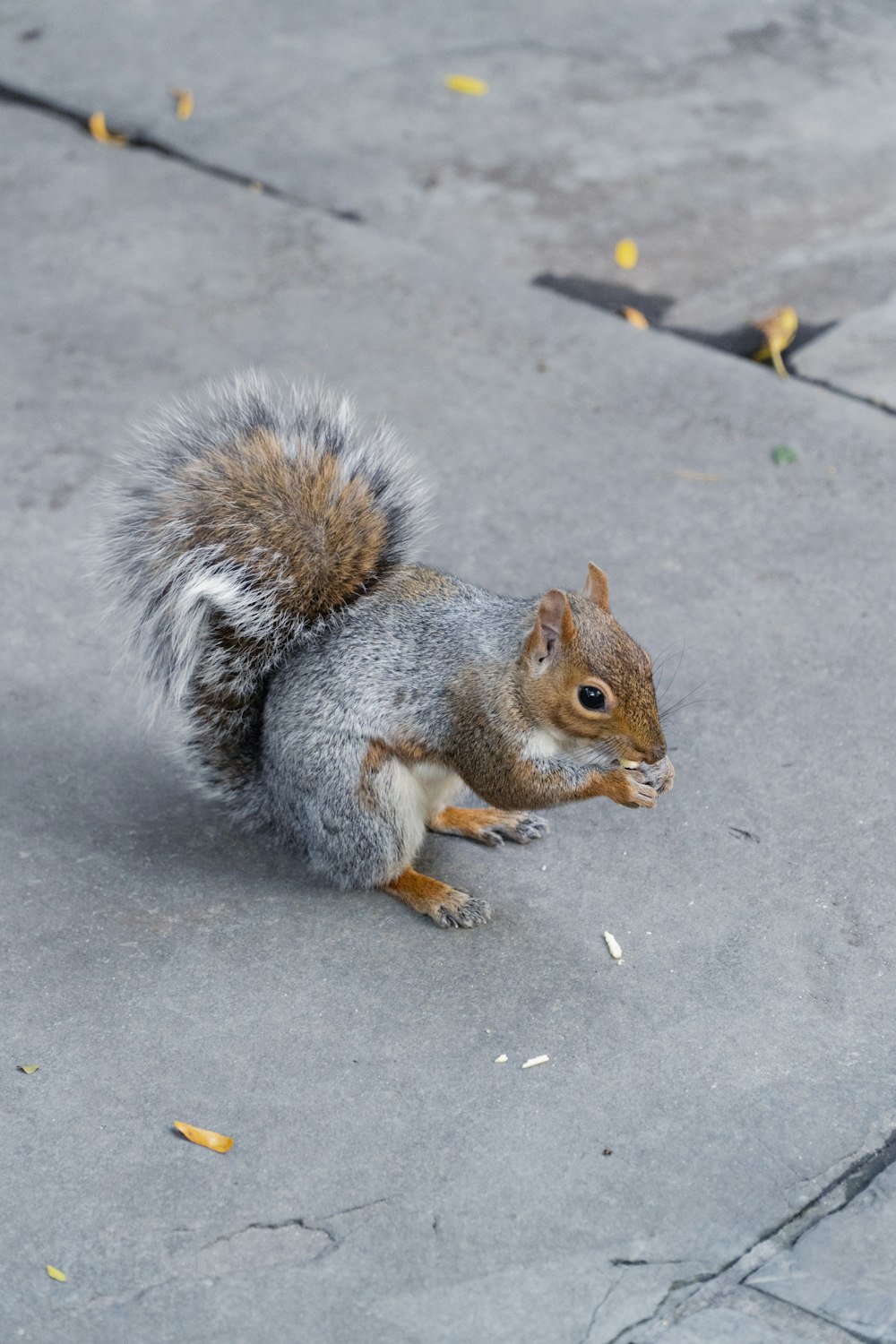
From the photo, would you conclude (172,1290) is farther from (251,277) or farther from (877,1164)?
(251,277)

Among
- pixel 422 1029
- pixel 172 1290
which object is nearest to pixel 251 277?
pixel 422 1029

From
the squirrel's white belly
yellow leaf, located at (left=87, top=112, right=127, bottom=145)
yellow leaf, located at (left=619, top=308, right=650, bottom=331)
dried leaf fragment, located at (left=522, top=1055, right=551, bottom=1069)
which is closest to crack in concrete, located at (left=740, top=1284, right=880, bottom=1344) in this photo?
dried leaf fragment, located at (left=522, top=1055, right=551, bottom=1069)

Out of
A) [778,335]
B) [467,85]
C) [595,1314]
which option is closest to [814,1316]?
[595,1314]

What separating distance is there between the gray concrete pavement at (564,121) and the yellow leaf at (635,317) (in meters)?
0.08

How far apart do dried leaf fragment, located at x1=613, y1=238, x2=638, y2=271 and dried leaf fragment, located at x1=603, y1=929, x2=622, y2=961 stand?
2512 mm

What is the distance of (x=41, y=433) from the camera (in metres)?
3.69

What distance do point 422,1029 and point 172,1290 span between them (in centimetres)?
55

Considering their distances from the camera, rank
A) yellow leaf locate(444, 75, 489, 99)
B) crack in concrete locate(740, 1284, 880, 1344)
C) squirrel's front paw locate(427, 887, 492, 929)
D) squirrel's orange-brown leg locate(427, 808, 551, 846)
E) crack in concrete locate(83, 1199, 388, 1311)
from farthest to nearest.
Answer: yellow leaf locate(444, 75, 489, 99) < squirrel's orange-brown leg locate(427, 808, 551, 846) < squirrel's front paw locate(427, 887, 492, 929) < crack in concrete locate(83, 1199, 388, 1311) < crack in concrete locate(740, 1284, 880, 1344)

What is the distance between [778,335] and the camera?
3904mm

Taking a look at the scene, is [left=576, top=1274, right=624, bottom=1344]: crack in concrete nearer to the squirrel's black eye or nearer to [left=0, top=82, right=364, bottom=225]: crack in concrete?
the squirrel's black eye

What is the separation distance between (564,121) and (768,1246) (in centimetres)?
412

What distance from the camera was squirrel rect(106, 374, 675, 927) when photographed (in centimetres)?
228

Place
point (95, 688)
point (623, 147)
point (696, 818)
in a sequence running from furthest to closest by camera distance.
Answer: point (623, 147) < point (95, 688) < point (696, 818)

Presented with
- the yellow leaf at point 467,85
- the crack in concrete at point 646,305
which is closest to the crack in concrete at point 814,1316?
the crack in concrete at point 646,305
